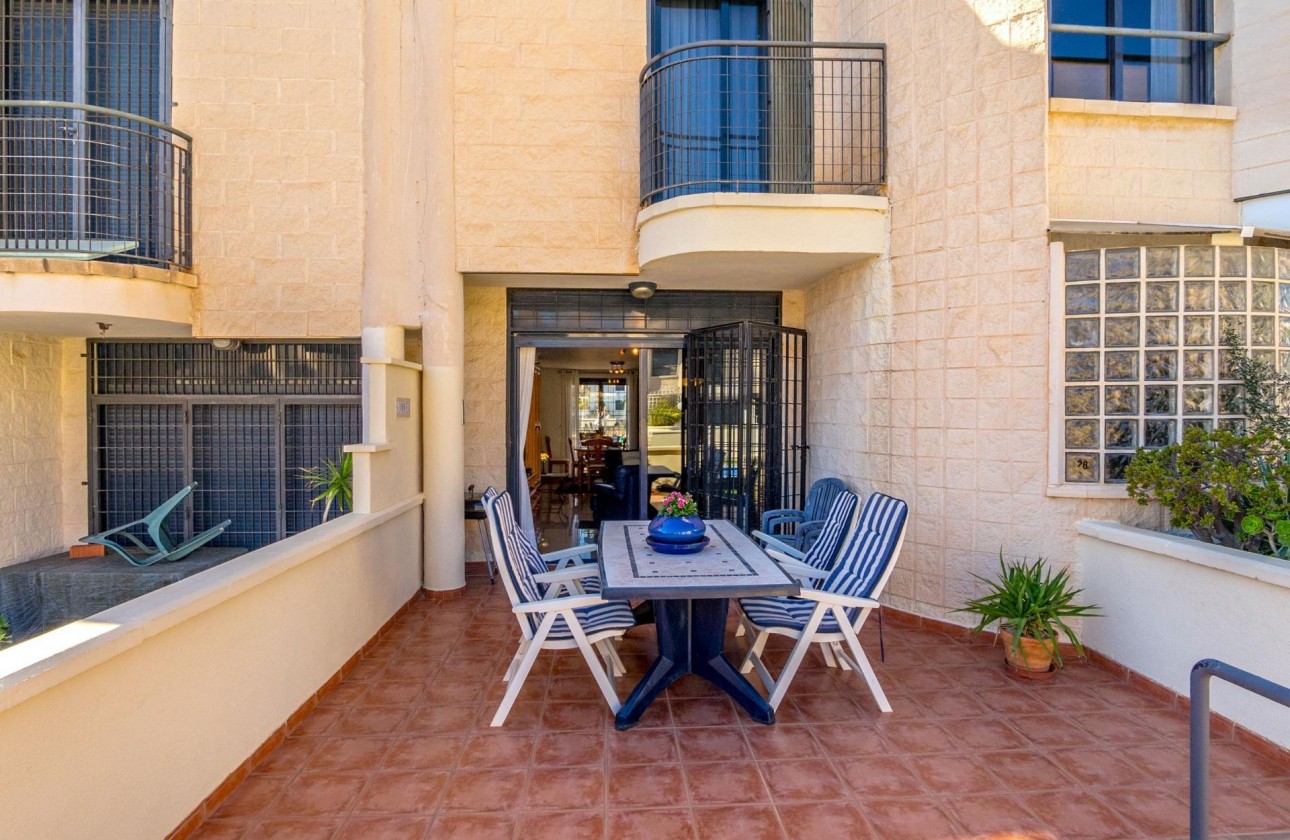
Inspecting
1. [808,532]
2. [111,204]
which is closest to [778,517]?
[808,532]

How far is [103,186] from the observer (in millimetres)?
5539

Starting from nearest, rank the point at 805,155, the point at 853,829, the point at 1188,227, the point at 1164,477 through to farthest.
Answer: the point at 853,829 < the point at 1164,477 < the point at 1188,227 < the point at 805,155

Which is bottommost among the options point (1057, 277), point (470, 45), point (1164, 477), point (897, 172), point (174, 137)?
point (1164, 477)

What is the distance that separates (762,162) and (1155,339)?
3.31 m

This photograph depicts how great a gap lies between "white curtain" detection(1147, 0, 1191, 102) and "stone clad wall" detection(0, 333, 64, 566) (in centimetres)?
964

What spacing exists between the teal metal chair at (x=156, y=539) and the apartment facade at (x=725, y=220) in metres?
0.41

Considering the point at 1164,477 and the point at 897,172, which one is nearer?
the point at 1164,477

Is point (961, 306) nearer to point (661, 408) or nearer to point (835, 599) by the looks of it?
point (835, 599)

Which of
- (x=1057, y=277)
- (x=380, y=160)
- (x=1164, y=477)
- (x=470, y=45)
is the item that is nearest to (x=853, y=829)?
(x=1164, y=477)

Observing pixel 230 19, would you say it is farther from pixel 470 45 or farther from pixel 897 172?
pixel 897 172

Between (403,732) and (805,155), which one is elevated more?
(805,155)

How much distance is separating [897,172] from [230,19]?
5.98 m

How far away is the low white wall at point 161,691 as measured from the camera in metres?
1.64

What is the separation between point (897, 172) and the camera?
4574 millimetres
